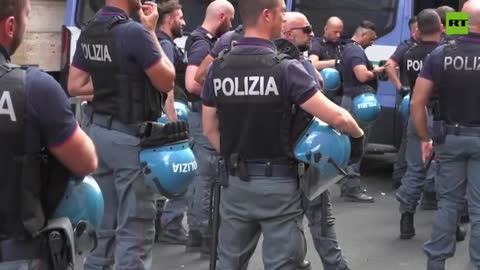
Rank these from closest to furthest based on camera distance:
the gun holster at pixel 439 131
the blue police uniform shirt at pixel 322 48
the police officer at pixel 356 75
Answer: the gun holster at pixel 439 131, the police officer at pixel 356 75, the blue police uniform shirt at pixel 322 48

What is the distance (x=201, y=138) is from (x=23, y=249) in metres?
3.54

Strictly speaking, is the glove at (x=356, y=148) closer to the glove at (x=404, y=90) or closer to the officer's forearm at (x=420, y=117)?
the officer's forearm at (x=420, y=117)

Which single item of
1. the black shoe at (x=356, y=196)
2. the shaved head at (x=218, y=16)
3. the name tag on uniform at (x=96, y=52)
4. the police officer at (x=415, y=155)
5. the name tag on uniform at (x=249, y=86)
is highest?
the shaved head at (x=218, y=16)

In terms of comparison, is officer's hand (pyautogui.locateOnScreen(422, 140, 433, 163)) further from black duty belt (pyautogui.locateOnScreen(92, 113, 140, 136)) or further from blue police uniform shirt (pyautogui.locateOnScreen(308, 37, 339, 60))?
blue police uniform shirt (pyautogui.locateOnScreen(308, 37, 339, 60))

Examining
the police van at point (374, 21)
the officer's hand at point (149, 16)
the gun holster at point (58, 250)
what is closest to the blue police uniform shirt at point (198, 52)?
the officer's hand at point (149, 16)

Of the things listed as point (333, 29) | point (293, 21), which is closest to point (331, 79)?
point (333, 29)

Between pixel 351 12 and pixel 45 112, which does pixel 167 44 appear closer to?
pixel 45 112

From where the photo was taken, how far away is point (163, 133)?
4375 mm

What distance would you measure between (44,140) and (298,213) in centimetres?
149

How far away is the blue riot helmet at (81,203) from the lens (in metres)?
2.86

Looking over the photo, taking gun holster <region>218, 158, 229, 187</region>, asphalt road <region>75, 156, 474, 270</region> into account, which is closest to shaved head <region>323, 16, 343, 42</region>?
asphalt road <region>75, 156, 474, 270</region>

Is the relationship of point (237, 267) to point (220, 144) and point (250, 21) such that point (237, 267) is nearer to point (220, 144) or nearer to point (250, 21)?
point (220, 144)

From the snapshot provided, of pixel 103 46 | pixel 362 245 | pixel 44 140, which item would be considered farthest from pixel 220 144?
pixel 362 245

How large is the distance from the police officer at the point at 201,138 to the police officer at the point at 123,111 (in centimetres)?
140
